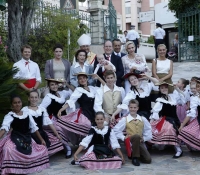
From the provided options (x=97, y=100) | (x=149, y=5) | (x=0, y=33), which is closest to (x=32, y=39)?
(x=0, y=33)

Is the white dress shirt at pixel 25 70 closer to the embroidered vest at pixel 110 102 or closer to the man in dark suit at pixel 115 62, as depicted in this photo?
the man in dark suit at pixel 115 62

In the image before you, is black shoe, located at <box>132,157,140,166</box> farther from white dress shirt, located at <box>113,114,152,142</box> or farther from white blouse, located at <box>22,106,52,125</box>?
white blouse, located at <box>22,106,52,125</box>

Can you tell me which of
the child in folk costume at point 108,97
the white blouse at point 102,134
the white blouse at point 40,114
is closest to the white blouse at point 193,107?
the child in folk costume at point 108,97

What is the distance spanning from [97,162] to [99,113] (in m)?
0.69

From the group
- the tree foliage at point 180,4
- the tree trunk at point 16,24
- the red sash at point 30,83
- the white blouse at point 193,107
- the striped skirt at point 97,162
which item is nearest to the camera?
the striped skirt at point 97,162

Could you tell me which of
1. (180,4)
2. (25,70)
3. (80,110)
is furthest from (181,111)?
(180,4)

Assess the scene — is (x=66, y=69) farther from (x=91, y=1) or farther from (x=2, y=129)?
(x=91, y=1)

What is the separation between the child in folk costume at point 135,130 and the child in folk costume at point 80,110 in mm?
605

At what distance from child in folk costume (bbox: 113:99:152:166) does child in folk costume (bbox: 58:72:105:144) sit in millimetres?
605

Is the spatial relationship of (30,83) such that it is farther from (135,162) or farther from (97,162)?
(135,162)

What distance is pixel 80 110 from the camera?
22.7 feet

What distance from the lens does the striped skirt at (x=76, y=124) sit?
6.70 m

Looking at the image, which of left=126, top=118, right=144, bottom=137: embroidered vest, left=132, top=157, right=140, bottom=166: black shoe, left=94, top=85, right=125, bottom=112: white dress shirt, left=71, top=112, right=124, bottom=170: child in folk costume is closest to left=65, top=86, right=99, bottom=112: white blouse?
left=94, top=85, right=125, bottom=112: white dress shirt

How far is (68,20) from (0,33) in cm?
279
